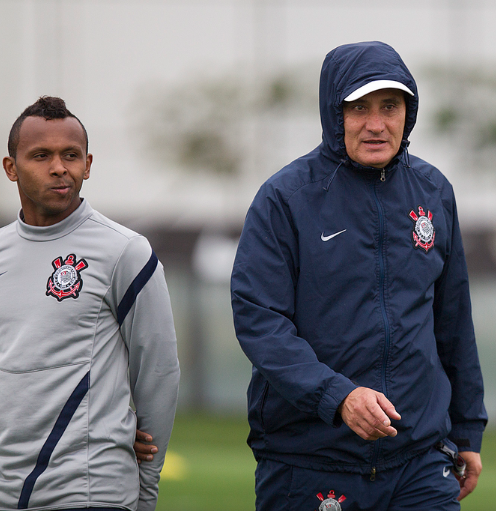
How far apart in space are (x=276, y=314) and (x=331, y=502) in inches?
26.4

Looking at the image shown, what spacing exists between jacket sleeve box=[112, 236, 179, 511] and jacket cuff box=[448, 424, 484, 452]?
1.12 metres

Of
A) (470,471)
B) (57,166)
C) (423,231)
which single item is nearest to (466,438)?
(470,471)

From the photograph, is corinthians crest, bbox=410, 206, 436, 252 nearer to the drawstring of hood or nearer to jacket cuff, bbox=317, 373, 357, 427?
the drawstring of hood

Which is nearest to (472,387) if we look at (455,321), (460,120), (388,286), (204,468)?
(455,321)

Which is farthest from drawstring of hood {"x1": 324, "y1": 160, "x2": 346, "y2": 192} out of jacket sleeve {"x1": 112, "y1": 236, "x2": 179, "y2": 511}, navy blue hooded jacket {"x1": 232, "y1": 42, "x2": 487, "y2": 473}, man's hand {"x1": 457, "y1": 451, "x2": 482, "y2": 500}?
man's hand {"x1": 457, "y1": 451, "x2": 482, "y2": 500}

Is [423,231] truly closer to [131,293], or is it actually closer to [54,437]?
[131,293]

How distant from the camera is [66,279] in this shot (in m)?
3.04

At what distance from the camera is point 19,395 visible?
295 cm

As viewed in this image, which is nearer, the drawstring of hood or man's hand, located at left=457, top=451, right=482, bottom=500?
the drawstring of hood

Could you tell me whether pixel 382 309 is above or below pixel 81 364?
above

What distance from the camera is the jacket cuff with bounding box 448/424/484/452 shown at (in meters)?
3.52

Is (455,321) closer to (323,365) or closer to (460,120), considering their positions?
(323,365)

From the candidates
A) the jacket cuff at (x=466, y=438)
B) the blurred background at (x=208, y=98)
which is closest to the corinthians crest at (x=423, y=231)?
the jacket cuff at (x=466, y=438)

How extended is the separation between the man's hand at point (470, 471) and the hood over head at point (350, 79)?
3.90 ft
